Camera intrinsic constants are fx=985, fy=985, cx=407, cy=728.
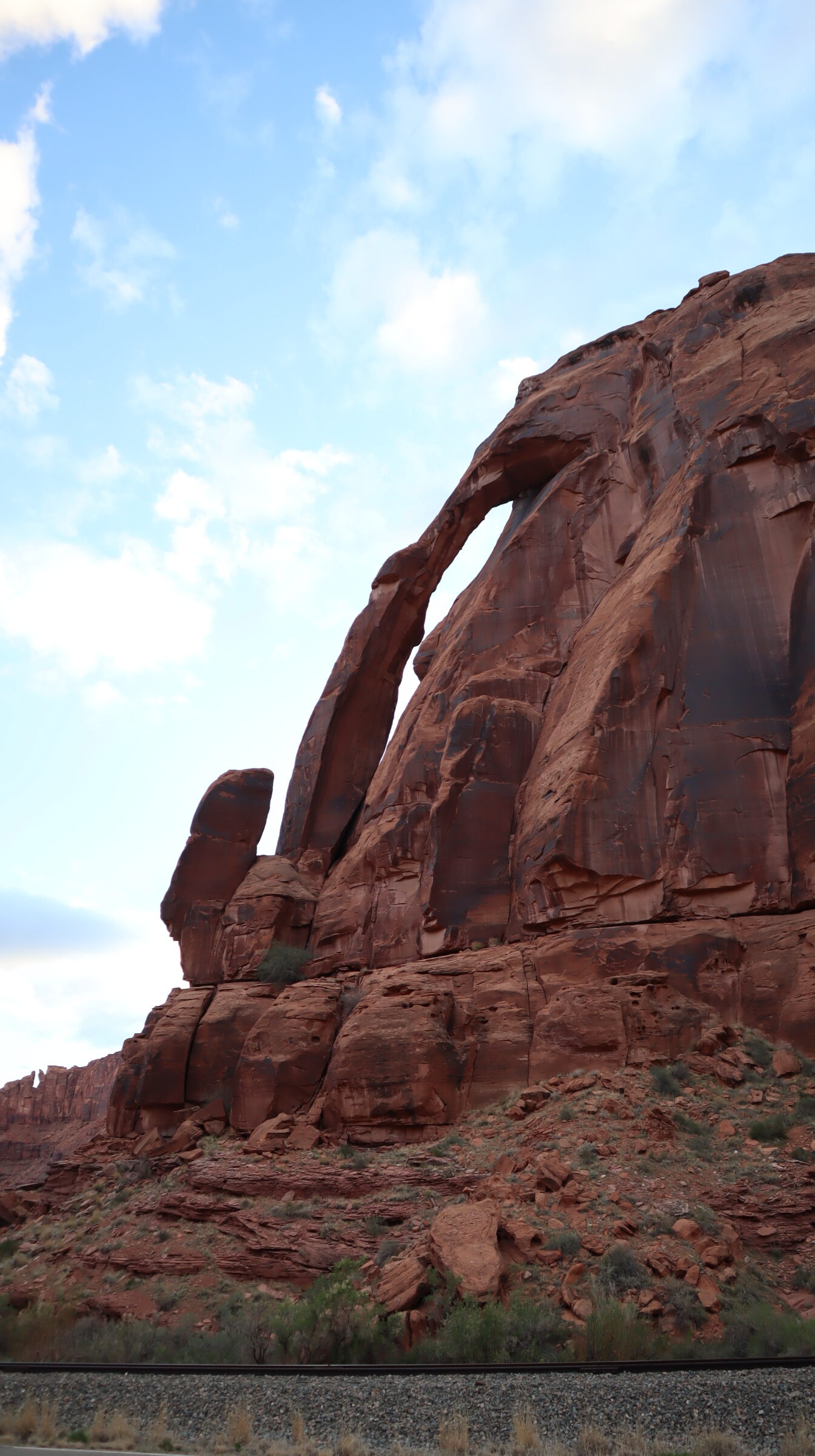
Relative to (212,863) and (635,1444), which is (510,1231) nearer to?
(635,1444)

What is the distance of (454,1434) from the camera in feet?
27.8

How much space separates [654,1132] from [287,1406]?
8.93 meters

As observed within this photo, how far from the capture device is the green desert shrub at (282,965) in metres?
28.9

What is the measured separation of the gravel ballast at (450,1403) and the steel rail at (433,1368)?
0.20 m

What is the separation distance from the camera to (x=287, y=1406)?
964 centimetres

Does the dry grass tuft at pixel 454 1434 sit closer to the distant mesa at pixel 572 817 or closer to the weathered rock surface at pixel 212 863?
the distant mesa at pixel 572 817

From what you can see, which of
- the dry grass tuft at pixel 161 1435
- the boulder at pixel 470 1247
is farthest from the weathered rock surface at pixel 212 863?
the dry grass tuft at pixel 161 1435

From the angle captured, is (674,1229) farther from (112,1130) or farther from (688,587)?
(112,1130)

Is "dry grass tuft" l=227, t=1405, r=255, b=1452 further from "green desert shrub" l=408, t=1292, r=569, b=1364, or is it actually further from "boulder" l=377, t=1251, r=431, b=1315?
"boulder" l=377, t=1251, r=431, b=1315

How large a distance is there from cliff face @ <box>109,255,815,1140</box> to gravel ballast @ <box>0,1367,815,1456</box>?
32.2ft

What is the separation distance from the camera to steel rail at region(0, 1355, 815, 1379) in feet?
33.2

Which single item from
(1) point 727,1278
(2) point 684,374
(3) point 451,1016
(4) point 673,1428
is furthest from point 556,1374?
(2) point 684,374

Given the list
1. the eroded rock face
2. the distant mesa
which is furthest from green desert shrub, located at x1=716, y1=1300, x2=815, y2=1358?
the eroded rock face

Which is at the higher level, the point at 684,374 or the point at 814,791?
the point at 684,374
